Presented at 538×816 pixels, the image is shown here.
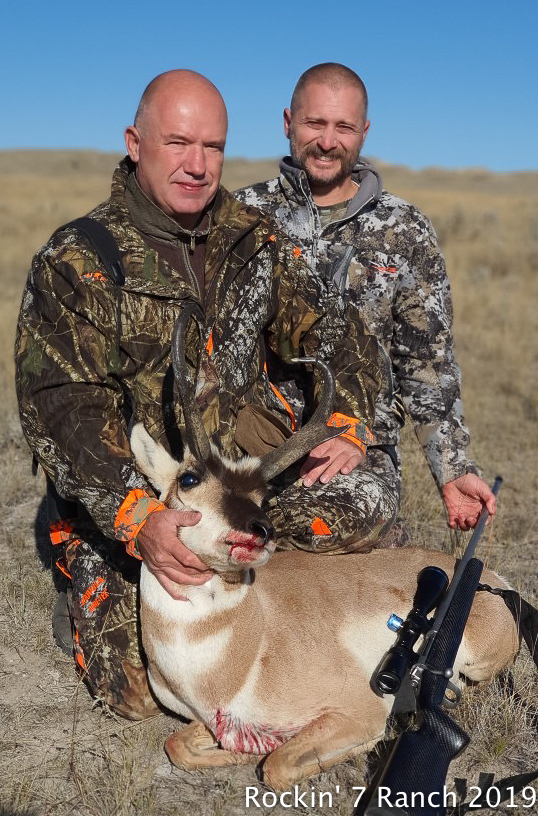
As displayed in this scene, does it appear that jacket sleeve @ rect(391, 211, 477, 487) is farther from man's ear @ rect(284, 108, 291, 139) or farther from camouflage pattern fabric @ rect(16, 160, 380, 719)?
man's ear @ rect(284, 108, 291, 139)

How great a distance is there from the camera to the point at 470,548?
4336 millimetres

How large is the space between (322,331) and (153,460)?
1846 millimetres

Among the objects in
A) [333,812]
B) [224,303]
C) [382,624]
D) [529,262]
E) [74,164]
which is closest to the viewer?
[333,812]

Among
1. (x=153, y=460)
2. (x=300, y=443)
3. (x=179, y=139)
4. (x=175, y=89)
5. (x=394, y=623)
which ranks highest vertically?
(x=175, y=89)

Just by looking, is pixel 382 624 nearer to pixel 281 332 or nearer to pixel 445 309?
pixel 281 332

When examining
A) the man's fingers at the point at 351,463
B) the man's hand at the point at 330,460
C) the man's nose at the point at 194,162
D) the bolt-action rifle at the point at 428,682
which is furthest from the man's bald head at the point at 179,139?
the bolt-action rifle at the point at 428,682

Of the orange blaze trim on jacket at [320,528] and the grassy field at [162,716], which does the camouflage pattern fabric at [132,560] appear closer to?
the orange blaze trim on jacket at [320,528]

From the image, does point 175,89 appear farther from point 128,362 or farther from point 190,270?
point 128,362

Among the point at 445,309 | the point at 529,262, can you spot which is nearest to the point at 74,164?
the point at 529,262

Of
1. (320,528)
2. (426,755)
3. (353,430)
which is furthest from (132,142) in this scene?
(426,755)

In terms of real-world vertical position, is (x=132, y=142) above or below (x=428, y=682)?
above

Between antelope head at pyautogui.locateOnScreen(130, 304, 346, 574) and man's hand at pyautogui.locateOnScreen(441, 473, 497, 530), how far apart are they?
1.70 metres

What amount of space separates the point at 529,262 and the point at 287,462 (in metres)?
16.4

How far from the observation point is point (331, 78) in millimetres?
6086
